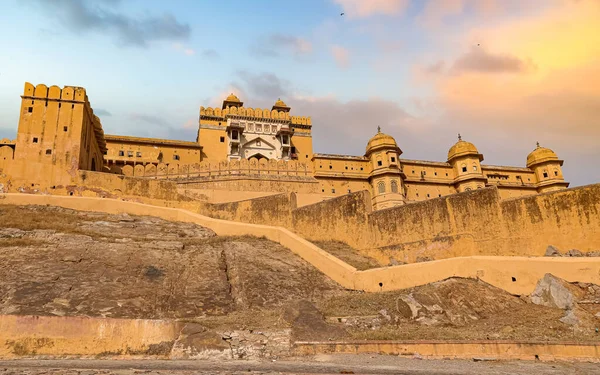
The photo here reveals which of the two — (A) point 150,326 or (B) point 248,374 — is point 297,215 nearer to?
(A) point 150,326

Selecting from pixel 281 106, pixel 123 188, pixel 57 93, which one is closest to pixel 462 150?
pixel 281 106

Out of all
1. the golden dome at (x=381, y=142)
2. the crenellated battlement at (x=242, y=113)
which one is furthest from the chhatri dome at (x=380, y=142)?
the crenellated battlement at (x=242, y=113)

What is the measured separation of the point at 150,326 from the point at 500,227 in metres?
12.1

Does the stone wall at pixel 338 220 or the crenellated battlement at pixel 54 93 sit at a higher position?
the crenellated battlement at pixel 54 93

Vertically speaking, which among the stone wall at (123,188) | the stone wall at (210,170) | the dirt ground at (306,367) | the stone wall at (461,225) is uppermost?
the stone wall at (210,170)

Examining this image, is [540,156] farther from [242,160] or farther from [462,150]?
[242,160]

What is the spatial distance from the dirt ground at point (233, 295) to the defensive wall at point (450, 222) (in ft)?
6.81

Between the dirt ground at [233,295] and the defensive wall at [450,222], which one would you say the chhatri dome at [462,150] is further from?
the dirt ground at [233,295]

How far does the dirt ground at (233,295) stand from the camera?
361 inches

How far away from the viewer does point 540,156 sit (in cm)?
4431

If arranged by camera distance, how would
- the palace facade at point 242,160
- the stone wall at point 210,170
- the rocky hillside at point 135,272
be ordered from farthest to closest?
the stone wall at point 210,170, the palace facade at point 242,160, the rocky hillside at point 135,272

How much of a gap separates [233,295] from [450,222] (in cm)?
901

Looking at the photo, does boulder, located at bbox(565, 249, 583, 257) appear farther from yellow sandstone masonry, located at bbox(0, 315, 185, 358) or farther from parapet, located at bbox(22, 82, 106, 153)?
parapet, located at bbox(22, 82, 106, 153)

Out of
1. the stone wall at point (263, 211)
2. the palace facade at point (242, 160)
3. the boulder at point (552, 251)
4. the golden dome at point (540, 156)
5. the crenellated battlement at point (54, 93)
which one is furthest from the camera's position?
the golden dome at point (540, 156)
